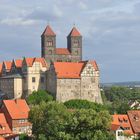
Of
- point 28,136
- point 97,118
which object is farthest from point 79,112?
point 28,136

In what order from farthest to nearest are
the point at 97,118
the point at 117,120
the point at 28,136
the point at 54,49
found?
the point at 54,49, the point at 117,120, the point at 28,136, the point at 97,118

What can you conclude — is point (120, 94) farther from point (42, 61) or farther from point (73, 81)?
point (73, 81)

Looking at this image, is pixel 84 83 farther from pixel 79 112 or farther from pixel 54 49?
pixel 79 112

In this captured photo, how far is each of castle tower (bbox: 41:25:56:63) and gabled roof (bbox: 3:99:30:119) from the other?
29.8m

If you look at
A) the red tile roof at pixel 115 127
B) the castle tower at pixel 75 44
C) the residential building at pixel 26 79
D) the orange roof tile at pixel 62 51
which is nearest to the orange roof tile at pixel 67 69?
the residential building at pixel 26 79

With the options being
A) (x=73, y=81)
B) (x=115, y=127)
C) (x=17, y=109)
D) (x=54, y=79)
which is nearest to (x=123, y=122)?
(x=115, y=127)

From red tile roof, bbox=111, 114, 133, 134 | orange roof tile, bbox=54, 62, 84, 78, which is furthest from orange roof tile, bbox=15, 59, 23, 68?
red tile roof, bbox=111, 114, 133, 134

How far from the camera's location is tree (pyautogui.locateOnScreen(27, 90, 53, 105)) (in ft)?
358

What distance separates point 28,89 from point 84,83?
9466 mm

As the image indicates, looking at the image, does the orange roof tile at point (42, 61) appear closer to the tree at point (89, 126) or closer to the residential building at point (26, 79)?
the residential building at point (26, 79)

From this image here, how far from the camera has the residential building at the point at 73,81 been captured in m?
114

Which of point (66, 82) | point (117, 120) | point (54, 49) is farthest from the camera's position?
point (54, 49)

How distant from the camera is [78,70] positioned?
381ft

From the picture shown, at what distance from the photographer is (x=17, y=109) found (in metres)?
92.8
